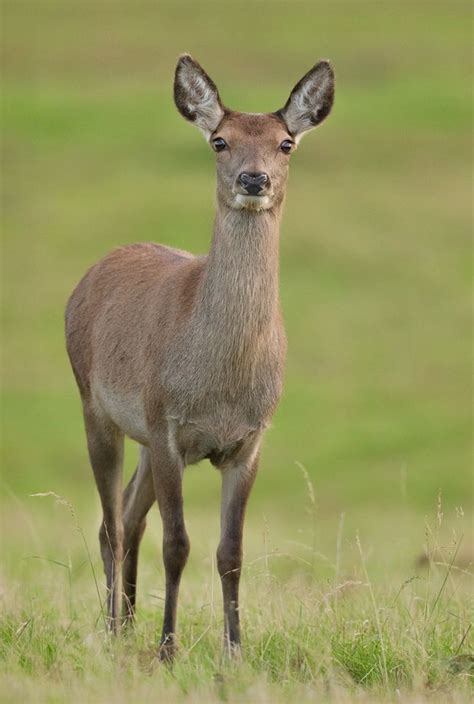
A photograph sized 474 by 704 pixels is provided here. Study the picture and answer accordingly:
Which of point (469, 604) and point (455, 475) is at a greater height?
point (469, 604)

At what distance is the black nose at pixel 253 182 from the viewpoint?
306 inches

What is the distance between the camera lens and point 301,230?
125 ft

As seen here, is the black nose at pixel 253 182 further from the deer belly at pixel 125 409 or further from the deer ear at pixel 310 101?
the deer belly at pixel 125 409

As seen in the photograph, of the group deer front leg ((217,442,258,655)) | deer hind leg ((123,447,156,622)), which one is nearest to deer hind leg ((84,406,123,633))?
deer hind leg ((123,447,156,622))

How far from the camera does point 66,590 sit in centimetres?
947

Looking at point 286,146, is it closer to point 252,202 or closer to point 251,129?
point 251,129

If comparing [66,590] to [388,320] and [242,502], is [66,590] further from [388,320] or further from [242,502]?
[388,320]

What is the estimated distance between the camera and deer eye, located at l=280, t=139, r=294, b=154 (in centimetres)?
811

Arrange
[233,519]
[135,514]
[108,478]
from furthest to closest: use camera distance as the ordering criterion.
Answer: [135,514] → [108,478] → [233,519]

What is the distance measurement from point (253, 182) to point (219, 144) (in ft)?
1.47

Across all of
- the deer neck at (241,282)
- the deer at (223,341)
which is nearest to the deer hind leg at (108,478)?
the deer at (223,341)

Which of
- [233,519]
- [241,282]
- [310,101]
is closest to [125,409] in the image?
[233,519]

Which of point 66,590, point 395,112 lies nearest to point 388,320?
point 395,112

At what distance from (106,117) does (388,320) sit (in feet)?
62.4
